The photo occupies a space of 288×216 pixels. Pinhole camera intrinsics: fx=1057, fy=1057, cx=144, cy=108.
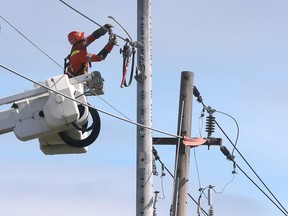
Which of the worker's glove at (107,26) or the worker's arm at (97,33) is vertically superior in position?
the worker's glove at (107,26)

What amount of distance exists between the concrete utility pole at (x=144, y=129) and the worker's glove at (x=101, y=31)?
17.6 inches

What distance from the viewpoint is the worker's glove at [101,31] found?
14258 millimetres

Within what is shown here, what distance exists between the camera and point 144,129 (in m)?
14.1

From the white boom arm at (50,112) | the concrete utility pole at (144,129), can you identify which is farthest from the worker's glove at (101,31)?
the white boom arm at (50,112)

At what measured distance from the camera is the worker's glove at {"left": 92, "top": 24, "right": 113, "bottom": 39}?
561 inches

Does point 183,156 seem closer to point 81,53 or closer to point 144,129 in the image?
point 144,129

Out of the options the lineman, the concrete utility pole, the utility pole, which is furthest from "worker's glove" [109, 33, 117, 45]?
the utility pole

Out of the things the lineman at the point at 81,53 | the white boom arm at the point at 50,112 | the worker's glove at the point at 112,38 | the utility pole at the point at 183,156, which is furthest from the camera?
the utility pole at the point at 183,156

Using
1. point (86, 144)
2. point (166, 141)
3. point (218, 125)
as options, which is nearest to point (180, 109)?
point (166, 141)

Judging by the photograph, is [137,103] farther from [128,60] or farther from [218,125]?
[218,125]

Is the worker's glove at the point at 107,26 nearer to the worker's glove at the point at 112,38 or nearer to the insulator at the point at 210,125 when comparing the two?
the worker's glove at the point at 112,38

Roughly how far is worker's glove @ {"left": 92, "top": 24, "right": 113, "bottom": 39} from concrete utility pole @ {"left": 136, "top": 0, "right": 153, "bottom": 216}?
0.45m

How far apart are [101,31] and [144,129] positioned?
1475 mm

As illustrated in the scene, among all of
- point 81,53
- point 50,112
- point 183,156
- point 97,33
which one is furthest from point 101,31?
point 183,156
